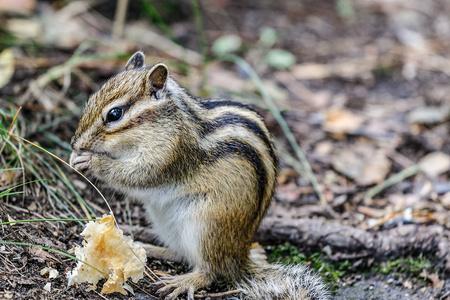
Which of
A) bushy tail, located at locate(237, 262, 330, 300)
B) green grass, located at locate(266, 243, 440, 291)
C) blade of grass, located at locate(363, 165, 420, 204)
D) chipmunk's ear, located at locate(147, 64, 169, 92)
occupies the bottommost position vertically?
green grass, located at locate(266, 243, 440, 291)

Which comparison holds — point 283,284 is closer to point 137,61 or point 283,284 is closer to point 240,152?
point 240,152

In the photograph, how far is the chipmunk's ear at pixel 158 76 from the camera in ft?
11.1

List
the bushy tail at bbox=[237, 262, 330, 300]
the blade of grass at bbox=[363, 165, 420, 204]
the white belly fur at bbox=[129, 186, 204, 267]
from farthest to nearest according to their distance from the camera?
the blade of grass at bbox=[363, 165, 420, 204] < the white belly fur at bbox=[129, 186, 204, 267] < the bushy tail at bbox=[237, 262, 330, 300]

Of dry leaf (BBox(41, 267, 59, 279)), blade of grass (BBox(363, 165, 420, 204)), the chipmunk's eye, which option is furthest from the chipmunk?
blade of grass (BBox(363, 165, 420, 204))

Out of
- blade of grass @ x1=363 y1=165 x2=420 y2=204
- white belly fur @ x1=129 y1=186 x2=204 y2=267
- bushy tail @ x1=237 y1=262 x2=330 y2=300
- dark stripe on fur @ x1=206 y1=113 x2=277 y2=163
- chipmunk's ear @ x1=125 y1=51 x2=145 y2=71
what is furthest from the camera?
blade of grass @ x1=363 y1=165 x2=420 y2=204

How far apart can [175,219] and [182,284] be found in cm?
44

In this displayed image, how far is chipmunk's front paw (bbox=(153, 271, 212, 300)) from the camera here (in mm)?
3391

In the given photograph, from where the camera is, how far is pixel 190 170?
11.7 ft

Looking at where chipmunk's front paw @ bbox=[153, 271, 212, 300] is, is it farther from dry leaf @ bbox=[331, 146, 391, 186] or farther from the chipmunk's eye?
dry leaf @ bbox=[331, 146, 391, 186]

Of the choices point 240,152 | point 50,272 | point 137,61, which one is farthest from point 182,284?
point 137,61

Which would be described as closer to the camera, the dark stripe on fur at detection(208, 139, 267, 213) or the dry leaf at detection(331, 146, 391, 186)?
the dark stripe on fur at detection(208, 139, 267, 213)

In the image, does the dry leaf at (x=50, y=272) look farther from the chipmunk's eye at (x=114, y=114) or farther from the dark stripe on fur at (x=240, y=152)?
the dark stripe on fur at (x=240, y=152)

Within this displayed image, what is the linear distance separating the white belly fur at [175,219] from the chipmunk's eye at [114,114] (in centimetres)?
→ 56

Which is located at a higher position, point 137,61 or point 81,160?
point 137,61
